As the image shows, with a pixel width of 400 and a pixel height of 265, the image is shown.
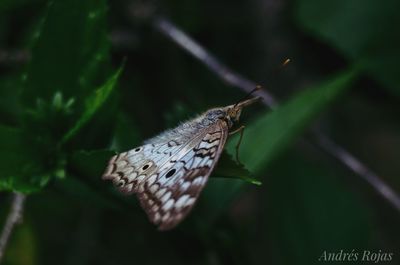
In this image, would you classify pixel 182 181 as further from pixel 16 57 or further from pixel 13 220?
pixel 16 57

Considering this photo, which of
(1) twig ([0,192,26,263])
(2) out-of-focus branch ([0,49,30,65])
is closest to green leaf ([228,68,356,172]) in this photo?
(1) twig ([0,192,26,263])

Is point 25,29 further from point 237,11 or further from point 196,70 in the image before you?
point 237,11

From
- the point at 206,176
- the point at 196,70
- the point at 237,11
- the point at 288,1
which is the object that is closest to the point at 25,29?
the point at 196,70

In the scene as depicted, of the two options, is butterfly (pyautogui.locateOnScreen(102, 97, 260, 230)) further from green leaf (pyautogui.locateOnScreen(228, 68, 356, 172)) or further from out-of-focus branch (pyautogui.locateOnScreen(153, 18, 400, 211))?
out-of-focus branch (pyautogui.locateOnScreen(153, 18, 400, 211))

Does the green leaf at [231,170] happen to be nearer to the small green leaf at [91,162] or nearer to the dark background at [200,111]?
the dark background at [200,111]

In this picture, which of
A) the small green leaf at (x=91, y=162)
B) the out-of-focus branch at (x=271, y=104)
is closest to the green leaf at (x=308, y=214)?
the out-of-focus branch at (x=271, y=104)
